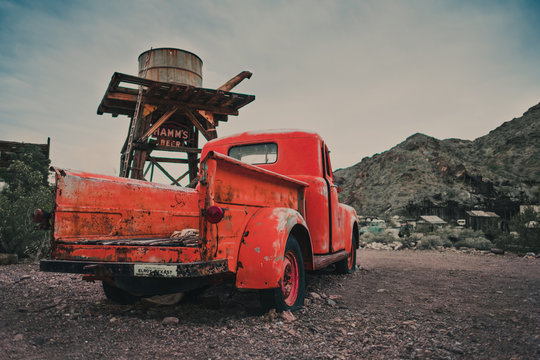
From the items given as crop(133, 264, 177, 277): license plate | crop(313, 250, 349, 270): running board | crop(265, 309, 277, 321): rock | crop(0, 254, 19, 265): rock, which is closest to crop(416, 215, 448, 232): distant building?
crop(313, 250, 349, 270): running board

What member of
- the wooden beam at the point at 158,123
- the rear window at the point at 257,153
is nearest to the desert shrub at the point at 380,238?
the wooden beam at the point at 158,123

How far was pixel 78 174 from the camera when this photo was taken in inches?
129

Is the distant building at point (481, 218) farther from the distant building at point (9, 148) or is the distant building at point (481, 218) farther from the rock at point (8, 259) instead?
the distant building at point (9, 148)

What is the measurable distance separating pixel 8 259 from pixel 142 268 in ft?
17.5

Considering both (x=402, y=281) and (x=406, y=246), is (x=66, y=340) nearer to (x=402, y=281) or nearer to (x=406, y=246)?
(x=402, y=281)

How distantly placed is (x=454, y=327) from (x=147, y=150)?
9.22 m

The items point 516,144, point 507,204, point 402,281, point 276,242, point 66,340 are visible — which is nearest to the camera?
point 66,340

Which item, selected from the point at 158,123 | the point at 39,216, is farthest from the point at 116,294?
the point at 158,123

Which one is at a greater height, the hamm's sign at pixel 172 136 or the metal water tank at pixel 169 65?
the metal water tank at pixel 169 65

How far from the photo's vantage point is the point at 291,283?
366cm

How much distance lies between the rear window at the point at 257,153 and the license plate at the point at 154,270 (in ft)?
8.79

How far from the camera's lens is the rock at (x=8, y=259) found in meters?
6.49

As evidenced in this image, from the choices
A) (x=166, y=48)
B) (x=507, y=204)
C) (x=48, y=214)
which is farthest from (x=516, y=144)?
(x=48, y=214)

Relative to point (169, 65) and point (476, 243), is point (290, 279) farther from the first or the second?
point (476, 243)
